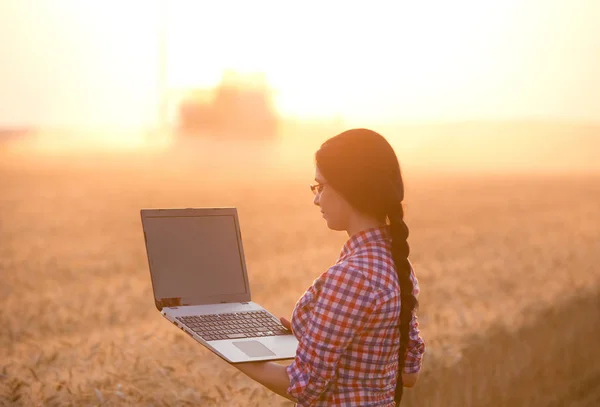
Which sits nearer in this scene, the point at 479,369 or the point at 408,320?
the point at 408,320

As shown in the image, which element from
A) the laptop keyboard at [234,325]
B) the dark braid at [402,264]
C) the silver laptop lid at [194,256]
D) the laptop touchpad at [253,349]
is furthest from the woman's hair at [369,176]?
the silver laptop lid at [194,256]

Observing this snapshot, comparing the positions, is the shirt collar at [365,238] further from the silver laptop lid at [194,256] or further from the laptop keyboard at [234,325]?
the silver laptop lid at [194,256]

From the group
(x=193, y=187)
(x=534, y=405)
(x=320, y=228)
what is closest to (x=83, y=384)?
(x=534, y=405)

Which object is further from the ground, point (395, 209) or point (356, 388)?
point (395, 209)

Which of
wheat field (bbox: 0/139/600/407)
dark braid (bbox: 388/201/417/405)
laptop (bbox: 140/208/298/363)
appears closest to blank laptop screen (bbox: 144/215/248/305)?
laptop (bbox: 140/208/298/363)

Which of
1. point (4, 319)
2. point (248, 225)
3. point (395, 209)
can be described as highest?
point (395, 209)

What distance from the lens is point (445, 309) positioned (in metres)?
8.71

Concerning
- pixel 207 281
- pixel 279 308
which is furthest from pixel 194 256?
pixel 279 308

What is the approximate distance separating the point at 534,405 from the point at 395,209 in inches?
206

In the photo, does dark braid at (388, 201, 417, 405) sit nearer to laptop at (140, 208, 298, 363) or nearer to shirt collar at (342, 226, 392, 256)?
shirt collar at (342, 226, 392, 256)

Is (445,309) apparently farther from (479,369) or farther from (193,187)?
→ (193,187)

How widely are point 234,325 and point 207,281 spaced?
0.88ft

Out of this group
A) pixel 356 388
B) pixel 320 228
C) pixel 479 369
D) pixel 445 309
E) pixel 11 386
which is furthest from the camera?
pixel 320 228

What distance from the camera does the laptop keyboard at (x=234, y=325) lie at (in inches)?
120
